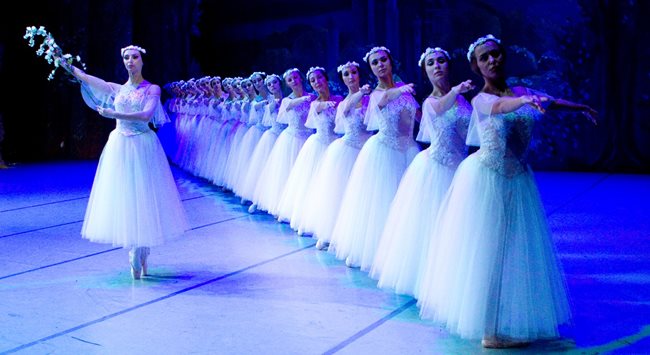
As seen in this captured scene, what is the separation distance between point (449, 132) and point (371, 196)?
39.3 inches

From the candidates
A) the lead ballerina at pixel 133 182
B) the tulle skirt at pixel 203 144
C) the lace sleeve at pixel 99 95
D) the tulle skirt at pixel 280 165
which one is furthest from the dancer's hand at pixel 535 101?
the tulle skirt at pixel 203 144

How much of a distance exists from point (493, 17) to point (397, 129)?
6.91 metres

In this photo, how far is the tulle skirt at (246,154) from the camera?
29.3ft

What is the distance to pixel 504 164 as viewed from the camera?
3289mm

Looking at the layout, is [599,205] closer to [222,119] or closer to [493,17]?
[493,17]

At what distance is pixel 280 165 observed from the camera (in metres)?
7.46

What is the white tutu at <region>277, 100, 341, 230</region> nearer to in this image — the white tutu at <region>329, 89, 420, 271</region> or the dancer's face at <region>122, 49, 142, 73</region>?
the white tutu at <region>329, 89, 420, 271</region>

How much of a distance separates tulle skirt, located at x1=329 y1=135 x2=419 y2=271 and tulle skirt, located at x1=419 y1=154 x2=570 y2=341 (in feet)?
5.06

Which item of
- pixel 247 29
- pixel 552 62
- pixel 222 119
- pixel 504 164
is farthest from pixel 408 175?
pixel 247 29

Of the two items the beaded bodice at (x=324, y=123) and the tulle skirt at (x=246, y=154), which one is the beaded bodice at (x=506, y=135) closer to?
the beaded bodice at (x=324, y=123)

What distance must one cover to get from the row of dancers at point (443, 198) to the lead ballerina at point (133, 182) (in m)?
1.29

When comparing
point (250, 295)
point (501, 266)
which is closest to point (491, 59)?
point (501, 266)

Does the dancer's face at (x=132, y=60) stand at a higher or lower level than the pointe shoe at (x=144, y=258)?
higher

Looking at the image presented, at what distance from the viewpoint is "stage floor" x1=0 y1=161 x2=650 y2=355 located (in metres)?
3.38
